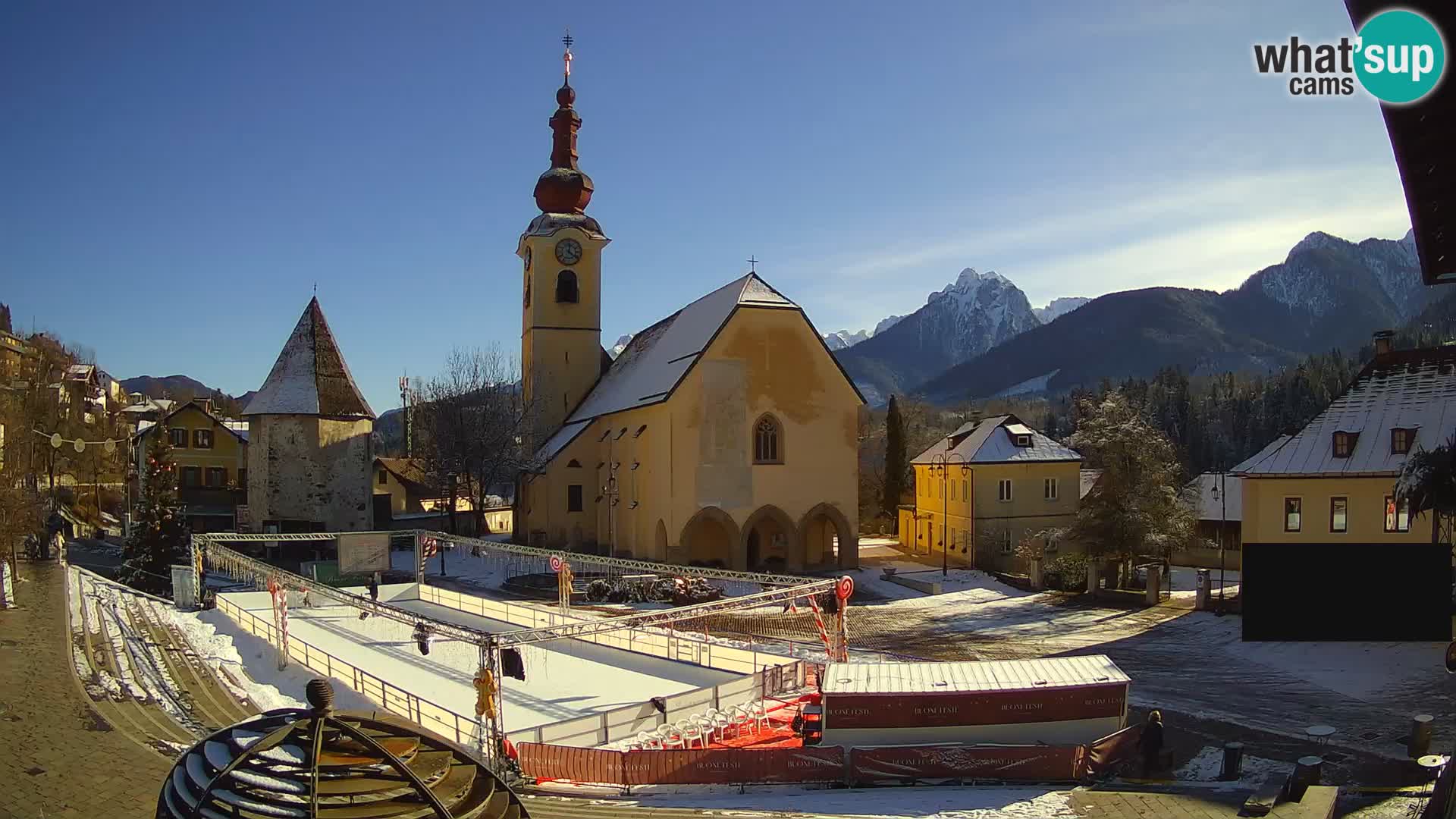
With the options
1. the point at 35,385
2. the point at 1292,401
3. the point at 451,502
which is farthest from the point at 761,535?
the point at 1292,401

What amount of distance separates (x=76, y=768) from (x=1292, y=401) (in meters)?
108

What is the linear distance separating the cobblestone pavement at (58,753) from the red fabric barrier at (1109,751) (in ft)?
44.0

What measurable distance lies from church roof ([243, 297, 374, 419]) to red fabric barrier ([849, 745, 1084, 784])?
38.8m

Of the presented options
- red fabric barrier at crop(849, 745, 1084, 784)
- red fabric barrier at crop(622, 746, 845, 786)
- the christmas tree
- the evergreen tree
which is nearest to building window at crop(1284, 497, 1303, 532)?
red fabric barrier at crop(849, 745, 1084, 784)

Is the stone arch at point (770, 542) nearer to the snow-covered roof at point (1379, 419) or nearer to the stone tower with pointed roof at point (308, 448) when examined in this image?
the snow-covered roof at point (1379, 419)

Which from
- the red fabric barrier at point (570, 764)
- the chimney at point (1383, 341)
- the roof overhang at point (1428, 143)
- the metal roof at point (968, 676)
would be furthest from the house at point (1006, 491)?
the roof overhang at point (1428, 143)

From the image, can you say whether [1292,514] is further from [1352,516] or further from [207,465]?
[207,465]

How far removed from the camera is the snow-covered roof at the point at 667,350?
4238 cm

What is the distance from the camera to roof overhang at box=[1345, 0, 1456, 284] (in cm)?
393

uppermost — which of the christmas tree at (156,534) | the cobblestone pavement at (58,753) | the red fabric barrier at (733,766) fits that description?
the christmas tree at (156,534)

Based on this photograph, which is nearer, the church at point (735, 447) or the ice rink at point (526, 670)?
the ice rink at point (526, 670)

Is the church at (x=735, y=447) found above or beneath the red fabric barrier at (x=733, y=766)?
above

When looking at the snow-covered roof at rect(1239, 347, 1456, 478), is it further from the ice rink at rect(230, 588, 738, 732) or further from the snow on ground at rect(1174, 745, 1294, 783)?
the ice rink at rect(230, 588, 738, 732)

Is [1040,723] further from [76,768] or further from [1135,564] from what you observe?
[1135,564]
